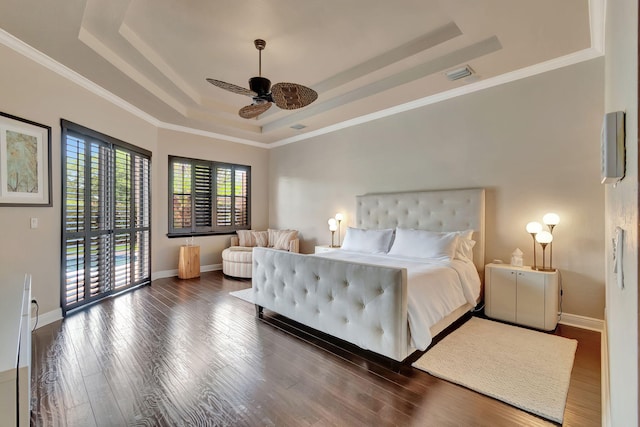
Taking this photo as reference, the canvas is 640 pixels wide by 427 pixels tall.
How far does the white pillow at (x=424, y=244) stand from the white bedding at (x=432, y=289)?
0.41 feet

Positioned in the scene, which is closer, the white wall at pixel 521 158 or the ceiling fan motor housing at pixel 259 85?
the white wall at pixel 521 158

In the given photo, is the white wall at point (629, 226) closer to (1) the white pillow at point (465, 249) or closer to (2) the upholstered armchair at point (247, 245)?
(1) the white pillow at point (465, 249)

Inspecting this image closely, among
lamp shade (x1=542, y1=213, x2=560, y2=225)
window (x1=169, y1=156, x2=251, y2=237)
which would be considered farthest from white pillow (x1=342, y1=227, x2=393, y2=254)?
window (x1=169, y1=156, x2=251, y2=237)

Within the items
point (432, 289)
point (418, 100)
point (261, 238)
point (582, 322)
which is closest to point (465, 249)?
point (432, 289)

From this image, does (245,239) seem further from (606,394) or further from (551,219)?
(606,394)

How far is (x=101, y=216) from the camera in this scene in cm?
415

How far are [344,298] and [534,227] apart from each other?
2419mm

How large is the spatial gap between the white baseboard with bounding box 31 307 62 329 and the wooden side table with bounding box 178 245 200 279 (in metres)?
2.09

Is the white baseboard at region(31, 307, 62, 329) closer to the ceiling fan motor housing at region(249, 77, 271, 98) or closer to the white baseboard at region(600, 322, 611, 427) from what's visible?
the ceiling fan motor housing at region(249, 77, 271, 98)

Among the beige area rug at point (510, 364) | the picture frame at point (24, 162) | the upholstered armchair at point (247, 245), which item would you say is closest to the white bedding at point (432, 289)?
the beige area rug at point (510, 364)

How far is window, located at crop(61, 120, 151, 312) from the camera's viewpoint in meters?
3.64

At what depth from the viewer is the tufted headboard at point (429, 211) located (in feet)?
12.4

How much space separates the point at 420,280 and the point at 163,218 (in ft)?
16.2

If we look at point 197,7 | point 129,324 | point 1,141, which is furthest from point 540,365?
point 1,141
